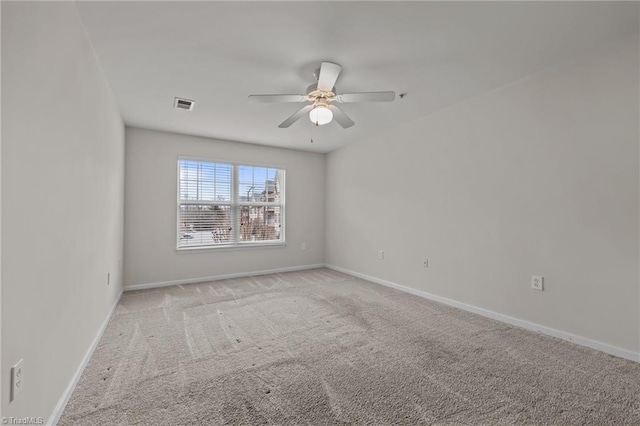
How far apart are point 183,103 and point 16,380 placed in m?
2.80

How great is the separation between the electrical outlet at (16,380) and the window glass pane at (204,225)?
3.45 meters

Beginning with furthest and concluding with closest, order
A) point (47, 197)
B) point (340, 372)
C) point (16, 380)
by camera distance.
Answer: point (340, 372) < point (47, 197) < point (16, 380)

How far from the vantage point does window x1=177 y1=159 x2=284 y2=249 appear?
4539 mm

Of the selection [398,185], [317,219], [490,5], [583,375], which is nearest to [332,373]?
[583,375]

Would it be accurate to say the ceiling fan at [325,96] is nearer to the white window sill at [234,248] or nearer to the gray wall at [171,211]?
the gray wall at [171,211]

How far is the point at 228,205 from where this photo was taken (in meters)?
4.89

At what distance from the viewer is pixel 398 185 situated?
411cm

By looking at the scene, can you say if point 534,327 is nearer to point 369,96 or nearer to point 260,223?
point 369,96

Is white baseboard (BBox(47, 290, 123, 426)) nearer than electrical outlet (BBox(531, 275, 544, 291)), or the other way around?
white baseboard (BBox(47, 290, 123, 426))

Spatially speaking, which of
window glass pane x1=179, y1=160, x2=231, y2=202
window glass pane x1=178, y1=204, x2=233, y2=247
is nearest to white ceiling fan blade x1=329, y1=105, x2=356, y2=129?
window glass pane x1=179, y1=160, x2=231, y2=202

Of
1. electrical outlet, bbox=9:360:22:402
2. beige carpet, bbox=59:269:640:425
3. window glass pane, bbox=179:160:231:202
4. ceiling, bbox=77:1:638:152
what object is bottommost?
beige carpet, bbox=59:269:640:425

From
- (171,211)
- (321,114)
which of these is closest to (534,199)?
(321,114)

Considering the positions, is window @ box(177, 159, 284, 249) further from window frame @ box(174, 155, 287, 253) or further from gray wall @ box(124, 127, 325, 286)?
gray wall @ box(124, 127, 325, 286)

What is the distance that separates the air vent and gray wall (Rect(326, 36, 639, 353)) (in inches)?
105
